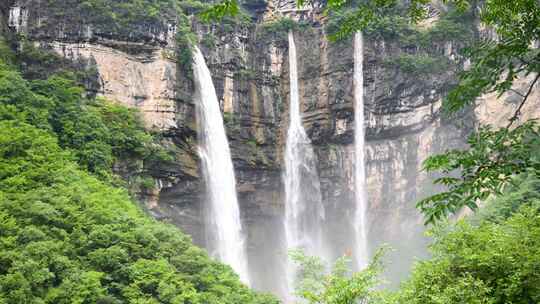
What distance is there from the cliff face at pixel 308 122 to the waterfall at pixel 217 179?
496 millimetres

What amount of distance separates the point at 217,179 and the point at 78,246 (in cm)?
1069

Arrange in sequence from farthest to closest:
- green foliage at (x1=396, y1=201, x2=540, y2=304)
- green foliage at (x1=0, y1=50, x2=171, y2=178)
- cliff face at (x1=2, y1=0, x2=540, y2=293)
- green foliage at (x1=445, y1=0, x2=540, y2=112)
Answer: cliff face at (x1=2, y1=0, x2=540, y2=293) → green foliage at (x1=0, y1=50, x2=171, y2=178) → green foliage at (x1=396, y1=201, x2=540, y2=304) → green foliage at (x1=445, y1=0, x2=540, y2=112)

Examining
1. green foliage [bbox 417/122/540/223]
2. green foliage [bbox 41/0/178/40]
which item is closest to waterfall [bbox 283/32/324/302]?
green foliage [bbox 41/0/178/40]

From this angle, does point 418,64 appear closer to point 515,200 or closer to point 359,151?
point 359,151

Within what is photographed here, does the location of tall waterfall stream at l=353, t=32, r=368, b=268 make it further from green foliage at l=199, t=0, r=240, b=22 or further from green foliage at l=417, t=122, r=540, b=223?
green foliage at l=199, t=0, r=240, b=22

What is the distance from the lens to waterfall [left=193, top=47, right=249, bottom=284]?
21.2m

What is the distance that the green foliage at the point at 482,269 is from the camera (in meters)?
5.09

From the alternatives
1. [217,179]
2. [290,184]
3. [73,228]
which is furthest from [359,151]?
[73,228]

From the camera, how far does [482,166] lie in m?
3.00

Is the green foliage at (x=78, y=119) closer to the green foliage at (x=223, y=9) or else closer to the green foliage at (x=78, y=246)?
the green foliage at (x=78, y=246)

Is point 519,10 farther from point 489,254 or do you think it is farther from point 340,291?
point 340,291

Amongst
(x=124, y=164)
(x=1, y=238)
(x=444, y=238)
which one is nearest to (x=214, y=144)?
(x=124, y=164)

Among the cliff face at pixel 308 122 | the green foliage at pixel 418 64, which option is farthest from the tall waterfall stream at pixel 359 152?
the green foliage at pixel 418 64

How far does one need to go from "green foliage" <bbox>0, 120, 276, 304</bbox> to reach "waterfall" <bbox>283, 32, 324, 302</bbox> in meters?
11.7
